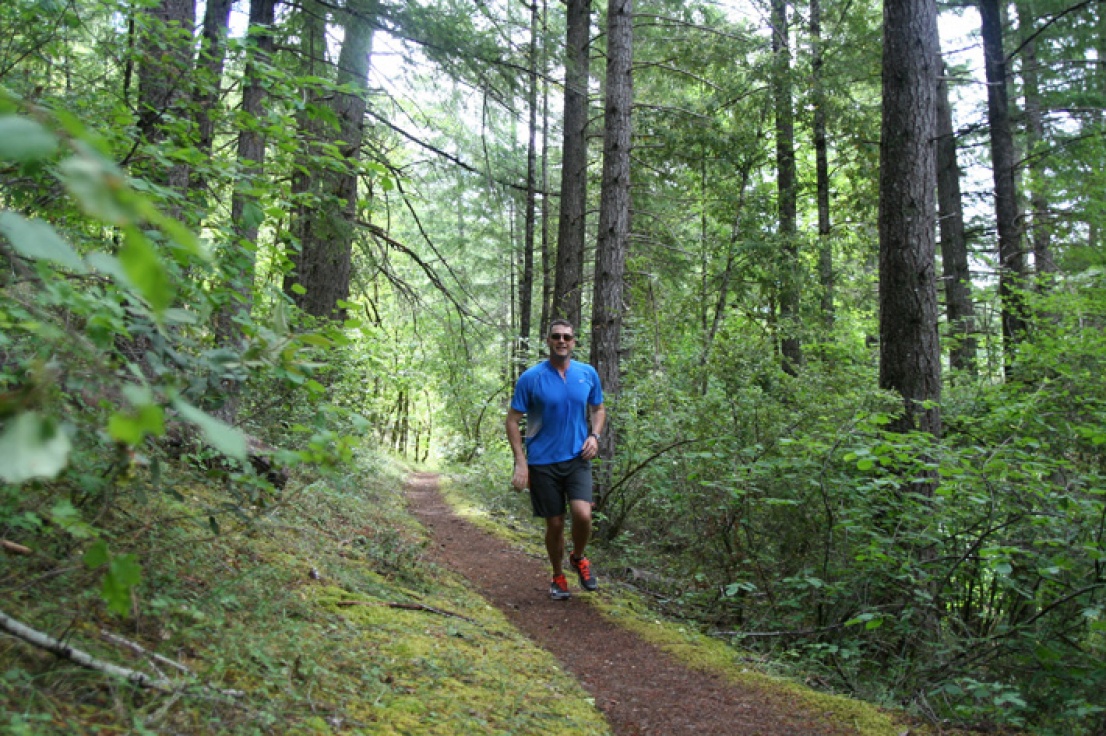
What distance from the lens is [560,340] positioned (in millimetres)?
5887

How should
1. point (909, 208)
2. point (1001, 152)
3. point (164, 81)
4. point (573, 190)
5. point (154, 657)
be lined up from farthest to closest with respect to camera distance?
point (1001, 152)
point (573, 190)
point (909, 208)
point (164, 81)
point (154, 657)

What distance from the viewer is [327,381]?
36.2 feet

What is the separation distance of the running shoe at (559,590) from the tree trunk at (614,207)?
2.79m

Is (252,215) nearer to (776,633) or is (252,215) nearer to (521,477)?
(521,477)

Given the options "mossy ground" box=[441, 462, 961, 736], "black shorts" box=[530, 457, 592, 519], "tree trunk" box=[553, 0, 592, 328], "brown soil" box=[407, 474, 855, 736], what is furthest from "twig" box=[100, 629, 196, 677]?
"tree trunk" box=[553, 0, 592, 328]

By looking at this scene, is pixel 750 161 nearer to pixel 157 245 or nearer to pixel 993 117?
pixel 993 117

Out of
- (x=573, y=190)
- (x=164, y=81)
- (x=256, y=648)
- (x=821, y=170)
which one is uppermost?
(x=821, y=170)

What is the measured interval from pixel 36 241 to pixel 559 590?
213 inches

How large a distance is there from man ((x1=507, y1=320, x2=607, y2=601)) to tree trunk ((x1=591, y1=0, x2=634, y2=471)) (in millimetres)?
2577

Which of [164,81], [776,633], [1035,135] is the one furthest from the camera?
[1035,135]

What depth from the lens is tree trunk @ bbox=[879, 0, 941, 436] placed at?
20.0 feet

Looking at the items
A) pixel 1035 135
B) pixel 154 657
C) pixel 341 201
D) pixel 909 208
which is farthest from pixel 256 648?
pixel 1035 135

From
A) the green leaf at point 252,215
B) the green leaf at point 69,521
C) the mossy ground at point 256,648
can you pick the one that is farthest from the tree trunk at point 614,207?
the green leaf at point 69,521

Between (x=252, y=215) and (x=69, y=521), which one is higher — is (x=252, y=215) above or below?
above
